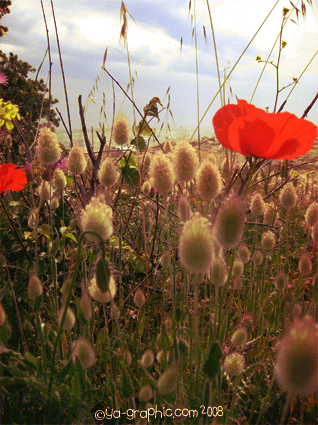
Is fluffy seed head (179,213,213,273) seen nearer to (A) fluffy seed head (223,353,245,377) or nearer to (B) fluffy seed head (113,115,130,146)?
(A) fluffy seed head (223,353,245,377)

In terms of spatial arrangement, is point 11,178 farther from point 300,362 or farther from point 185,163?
point 300,362

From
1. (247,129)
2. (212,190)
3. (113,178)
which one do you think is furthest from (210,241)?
(113,178)

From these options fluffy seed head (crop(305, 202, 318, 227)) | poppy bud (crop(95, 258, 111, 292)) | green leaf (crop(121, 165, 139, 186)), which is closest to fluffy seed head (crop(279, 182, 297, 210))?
fluffy seed head (crop(305, 202, 318, 227))

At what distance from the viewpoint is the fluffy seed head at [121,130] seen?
42.1 inches

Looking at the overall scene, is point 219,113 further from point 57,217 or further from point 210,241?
point 57,217

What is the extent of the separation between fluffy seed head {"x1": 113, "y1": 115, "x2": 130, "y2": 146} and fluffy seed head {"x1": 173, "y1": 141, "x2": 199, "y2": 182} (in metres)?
0.38

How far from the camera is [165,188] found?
75 centimetres

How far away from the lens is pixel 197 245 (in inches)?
20.9

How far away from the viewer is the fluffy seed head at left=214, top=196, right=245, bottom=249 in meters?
0.55

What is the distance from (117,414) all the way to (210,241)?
47cm

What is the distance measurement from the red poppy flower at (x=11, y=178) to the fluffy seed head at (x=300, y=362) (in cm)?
91

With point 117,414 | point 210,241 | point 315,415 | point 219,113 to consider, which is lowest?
point 315,415

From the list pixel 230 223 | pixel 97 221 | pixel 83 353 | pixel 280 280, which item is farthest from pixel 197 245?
pixel 280 280

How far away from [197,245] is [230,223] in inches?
3.0
